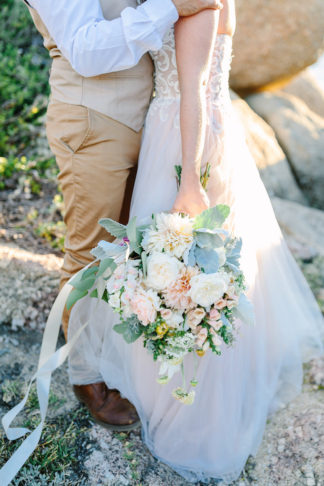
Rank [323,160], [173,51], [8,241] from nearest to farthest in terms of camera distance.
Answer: [173,51]
[8,241]
[323,160]

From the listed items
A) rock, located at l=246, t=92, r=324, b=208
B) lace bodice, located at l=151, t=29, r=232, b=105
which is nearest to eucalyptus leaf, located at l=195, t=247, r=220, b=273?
lace bodice, located at l=151, t=29, r=232, b=105

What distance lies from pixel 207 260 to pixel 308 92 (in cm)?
577

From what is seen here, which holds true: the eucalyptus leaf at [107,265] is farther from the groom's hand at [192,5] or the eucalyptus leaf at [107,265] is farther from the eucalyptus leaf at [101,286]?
the groom's hand at [192,5]

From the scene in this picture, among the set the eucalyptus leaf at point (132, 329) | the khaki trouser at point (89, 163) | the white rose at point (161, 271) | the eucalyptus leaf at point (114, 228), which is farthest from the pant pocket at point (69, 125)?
the eucalyptus leaf at point (132, 329)

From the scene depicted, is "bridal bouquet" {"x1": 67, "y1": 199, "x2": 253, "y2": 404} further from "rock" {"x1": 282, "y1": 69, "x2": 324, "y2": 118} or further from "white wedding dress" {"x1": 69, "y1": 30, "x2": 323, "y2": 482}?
"rock" {"x1": 282, "y1": 69, "x2": 324, "y2": 118}

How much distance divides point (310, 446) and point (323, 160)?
150 inches

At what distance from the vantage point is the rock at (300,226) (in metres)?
3.87

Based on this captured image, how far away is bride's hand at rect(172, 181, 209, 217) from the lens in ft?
5.55

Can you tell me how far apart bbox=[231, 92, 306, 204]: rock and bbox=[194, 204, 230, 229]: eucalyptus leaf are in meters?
3.18

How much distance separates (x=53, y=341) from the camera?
191 cm

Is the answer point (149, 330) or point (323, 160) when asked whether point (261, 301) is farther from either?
point (323, 160)

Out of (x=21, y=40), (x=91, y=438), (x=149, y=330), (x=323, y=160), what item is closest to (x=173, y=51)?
(x=149, y=330)

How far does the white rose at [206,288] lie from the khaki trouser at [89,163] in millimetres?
687

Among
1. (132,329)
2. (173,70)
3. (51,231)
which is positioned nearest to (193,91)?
(173,70)
